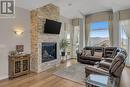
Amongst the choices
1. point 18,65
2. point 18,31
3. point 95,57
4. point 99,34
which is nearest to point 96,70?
point 18,65

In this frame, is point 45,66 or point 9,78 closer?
point 9,78

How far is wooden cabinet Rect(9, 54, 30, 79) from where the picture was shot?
4.00 meters

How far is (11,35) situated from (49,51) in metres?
1.91

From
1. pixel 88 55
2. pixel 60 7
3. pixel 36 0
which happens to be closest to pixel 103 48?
pixel 88 55

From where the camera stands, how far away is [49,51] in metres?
5.48

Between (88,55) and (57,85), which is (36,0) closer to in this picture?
(57,85)

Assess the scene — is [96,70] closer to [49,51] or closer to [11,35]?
[49,51]

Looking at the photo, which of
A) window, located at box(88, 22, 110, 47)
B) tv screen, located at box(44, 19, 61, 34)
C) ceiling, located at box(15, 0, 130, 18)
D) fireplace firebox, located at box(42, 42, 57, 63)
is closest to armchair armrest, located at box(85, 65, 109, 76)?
fireplace firebox, located at box(42, 42, 57, 63)

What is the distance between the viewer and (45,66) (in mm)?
5121

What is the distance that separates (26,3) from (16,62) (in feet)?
7.46

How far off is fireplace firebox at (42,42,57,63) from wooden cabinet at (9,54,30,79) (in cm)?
85

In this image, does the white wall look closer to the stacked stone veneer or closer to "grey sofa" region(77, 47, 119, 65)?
the stacked stone veneer

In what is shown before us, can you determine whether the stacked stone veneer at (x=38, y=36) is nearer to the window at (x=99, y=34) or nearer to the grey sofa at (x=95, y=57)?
the grey sofa at (x=95, y=57)

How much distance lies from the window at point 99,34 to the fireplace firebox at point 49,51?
2706mm
